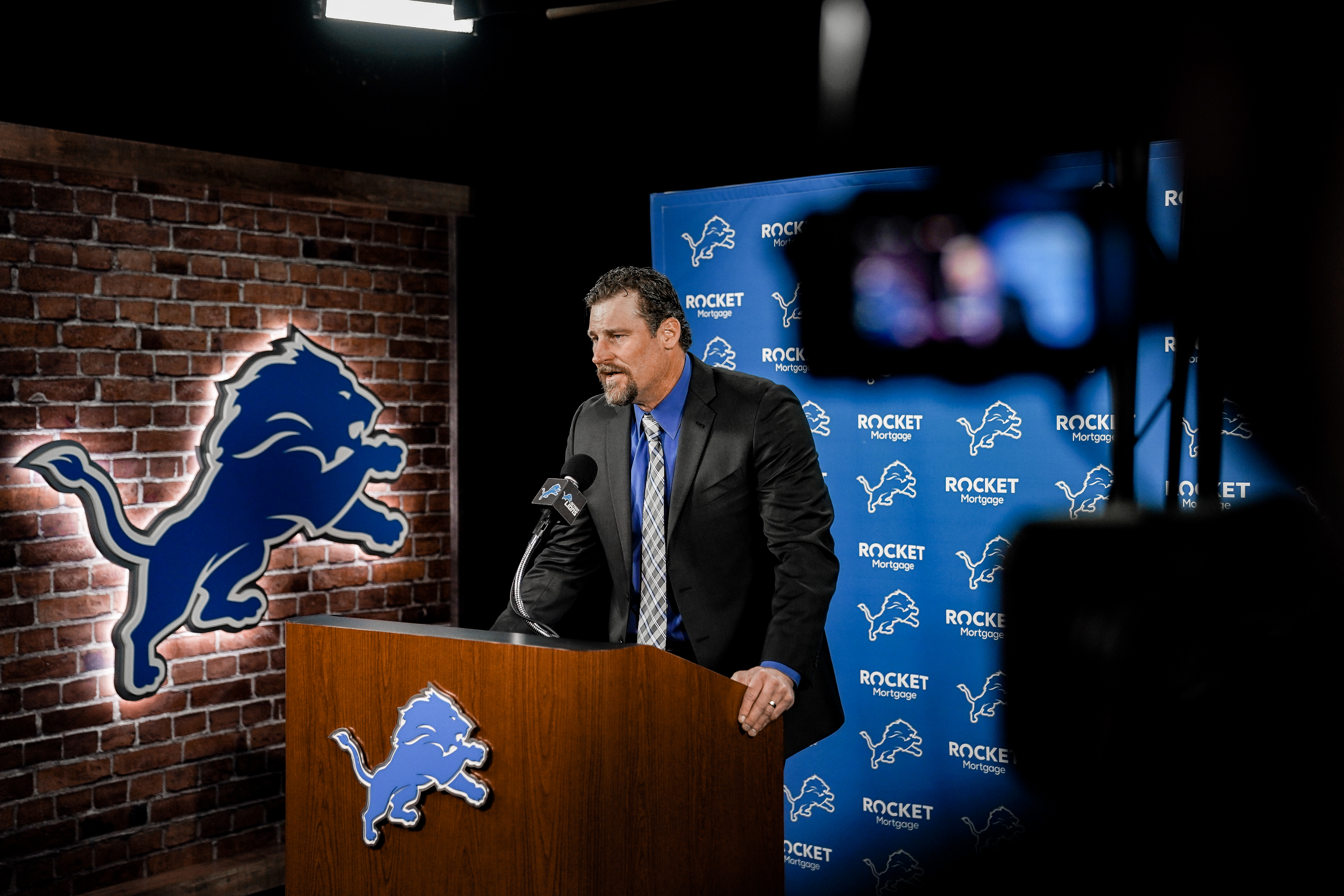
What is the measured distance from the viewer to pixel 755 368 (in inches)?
137

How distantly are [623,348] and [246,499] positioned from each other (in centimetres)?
199

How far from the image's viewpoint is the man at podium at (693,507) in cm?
219

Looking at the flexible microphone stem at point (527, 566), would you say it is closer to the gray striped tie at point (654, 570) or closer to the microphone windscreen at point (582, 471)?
the microphone windscreen at point (582, 471)

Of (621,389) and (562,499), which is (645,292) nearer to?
(621,389)

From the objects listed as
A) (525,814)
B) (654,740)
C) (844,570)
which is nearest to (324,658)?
(525,814)

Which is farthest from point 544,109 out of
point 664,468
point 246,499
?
point 664,468

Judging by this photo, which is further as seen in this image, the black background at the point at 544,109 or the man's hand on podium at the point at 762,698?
the black background at the point at 544,109

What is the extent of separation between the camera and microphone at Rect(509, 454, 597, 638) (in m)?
1.64

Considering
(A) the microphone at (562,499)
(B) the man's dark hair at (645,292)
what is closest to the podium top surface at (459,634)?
(A) the microphone at (562,499)

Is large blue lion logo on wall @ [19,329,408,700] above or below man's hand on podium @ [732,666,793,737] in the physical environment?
above

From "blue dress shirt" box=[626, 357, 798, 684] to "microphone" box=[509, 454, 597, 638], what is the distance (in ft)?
1.32

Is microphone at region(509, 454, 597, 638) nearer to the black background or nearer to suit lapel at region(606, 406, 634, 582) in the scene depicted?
suit lapel at region(606, 406, 634, 582)

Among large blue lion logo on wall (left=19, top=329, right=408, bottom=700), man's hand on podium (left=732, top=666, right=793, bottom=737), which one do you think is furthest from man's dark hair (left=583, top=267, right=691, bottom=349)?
large blue lion logo on wall (left=19, top=329, right=408, bottom=700)

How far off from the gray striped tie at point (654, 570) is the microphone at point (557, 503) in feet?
1.25
